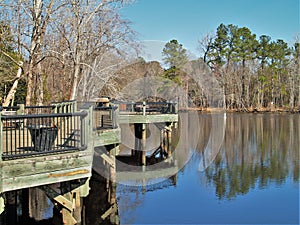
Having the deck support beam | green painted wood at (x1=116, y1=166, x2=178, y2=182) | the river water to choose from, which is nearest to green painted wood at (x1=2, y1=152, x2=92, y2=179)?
the deck support beam

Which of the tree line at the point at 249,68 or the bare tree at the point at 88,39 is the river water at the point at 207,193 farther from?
the tree line at the point at 249,68

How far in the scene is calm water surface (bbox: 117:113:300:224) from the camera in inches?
417

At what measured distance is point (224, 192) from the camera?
12.7 metres

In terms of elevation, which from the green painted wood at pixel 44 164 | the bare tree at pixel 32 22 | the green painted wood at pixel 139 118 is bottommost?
the green painted wood at pixel 44 164

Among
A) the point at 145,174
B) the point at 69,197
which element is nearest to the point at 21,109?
the point at 69,197

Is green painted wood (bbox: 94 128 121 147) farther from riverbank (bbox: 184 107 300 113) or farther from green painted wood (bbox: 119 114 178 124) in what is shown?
riverbank (bbox: 184 107 300 113)

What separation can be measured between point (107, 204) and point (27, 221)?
101 inches

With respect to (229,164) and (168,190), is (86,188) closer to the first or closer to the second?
(168,190)

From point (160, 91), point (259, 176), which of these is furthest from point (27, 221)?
point (160, 91)

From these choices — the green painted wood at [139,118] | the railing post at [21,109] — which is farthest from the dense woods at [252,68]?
the railing post at [21,109]

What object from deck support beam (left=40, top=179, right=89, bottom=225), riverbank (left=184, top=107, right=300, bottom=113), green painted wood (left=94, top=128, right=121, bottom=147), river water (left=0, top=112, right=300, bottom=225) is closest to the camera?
deck support beam (left=40, top=179, right=89, bottom=225)

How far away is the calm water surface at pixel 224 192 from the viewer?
10.6 meters

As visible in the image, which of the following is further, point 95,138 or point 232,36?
point 232,36

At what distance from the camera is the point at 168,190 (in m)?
13.1
